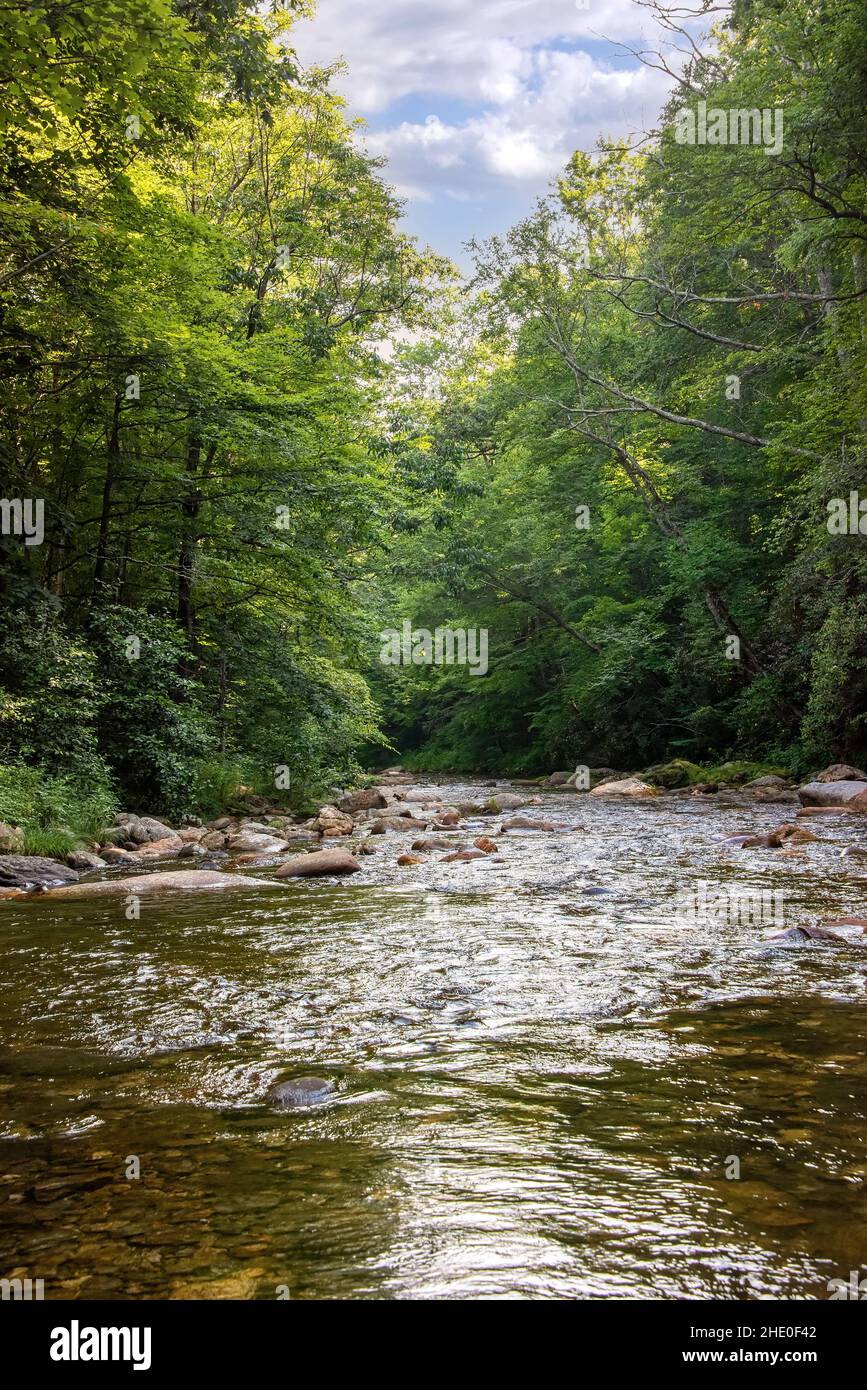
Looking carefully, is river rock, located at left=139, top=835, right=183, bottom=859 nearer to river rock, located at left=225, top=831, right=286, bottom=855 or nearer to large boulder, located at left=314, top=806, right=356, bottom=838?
river rock, located at left=225, top=831, right=286, bottom=855

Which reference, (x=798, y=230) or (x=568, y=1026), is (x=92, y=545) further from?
(x=568, y=1026)

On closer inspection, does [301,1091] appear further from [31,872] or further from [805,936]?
[31,872]

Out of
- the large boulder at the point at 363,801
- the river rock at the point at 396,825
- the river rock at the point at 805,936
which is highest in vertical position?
the river rock at the point at 805,936

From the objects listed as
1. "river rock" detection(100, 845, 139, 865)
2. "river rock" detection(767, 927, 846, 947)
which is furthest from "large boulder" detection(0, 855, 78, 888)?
"river rock" detection(767, 927, 846, 947)

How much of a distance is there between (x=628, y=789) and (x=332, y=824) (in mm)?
8108

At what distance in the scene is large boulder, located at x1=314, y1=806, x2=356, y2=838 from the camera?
1429 centimetres

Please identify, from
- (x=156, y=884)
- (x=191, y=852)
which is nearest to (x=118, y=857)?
(x=191, y=852)

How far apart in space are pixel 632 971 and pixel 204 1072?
2489 millimetres

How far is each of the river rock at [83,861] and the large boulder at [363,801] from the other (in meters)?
9.23

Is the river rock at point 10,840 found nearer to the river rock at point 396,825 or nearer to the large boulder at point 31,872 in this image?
the large boulder at point 31,872

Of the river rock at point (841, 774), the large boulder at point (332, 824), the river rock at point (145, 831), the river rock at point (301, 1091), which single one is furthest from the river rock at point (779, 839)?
the river rock at point (301, 1091)

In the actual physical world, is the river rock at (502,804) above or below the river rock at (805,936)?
below

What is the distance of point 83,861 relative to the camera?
983 cm

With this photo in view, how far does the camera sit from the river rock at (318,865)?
9.34 m
